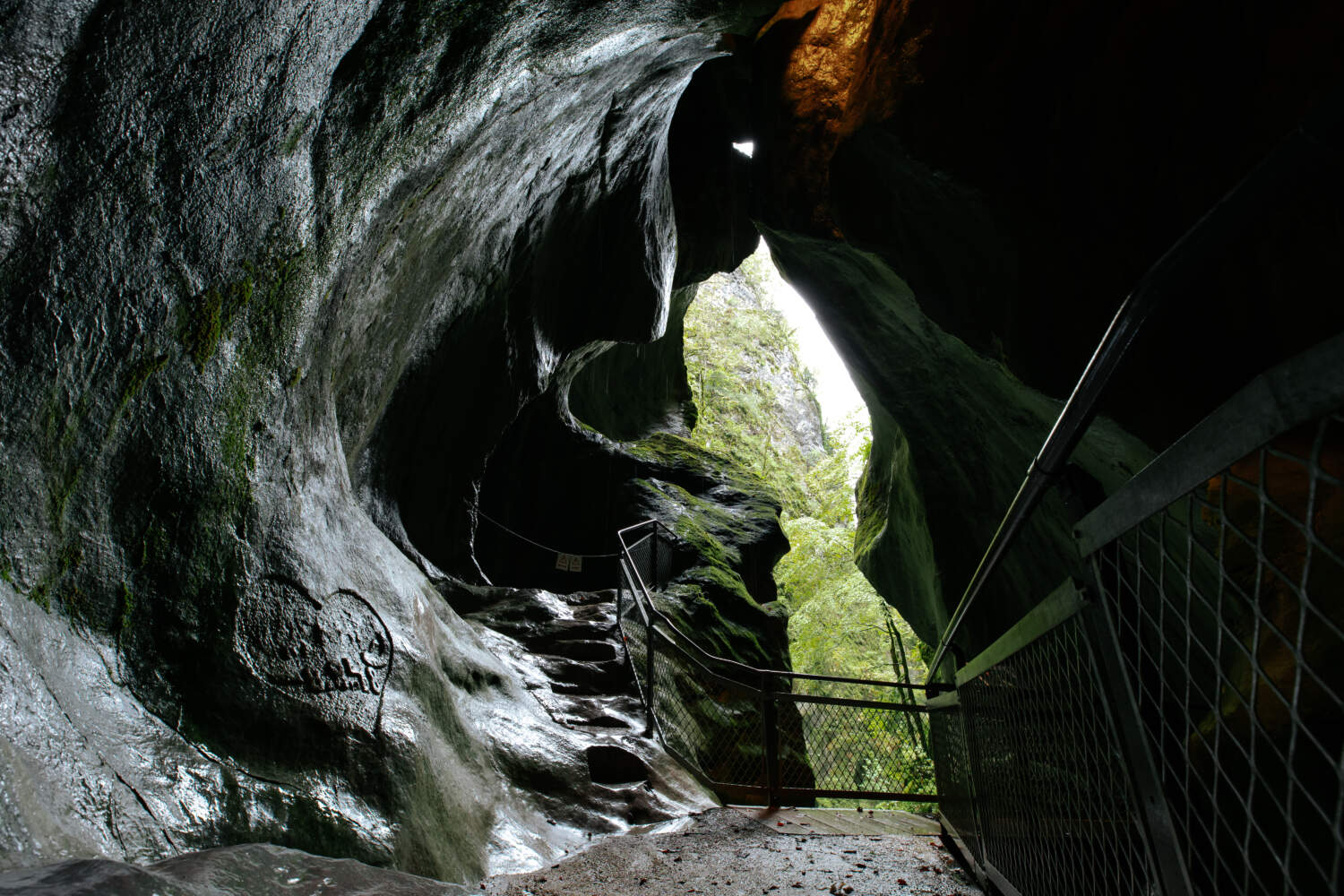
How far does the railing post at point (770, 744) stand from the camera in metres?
6.07

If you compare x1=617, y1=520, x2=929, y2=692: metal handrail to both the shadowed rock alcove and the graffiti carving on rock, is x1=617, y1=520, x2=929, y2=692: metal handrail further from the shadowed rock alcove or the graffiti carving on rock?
the graffiti carving on rock

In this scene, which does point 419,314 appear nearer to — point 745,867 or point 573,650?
point 573,650

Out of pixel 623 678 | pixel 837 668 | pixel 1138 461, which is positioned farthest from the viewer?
pixel 837 668

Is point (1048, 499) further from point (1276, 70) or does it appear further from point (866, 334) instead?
point (1276, 70)

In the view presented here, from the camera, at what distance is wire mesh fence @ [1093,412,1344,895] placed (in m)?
1.13

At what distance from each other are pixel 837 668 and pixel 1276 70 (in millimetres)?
23214

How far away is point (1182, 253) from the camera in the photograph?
1596 mm

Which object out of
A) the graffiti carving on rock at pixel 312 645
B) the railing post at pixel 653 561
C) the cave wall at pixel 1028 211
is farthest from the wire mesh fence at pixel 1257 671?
the railing post at pixel 653 561

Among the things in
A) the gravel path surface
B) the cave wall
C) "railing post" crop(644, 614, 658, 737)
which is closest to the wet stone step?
"railing post" crop(644, 614, 658, 737)

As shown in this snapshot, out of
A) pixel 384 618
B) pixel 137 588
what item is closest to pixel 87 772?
pixel 137 588

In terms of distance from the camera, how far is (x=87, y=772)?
2445mm

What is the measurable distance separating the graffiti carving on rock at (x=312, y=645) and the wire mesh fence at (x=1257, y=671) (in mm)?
3479

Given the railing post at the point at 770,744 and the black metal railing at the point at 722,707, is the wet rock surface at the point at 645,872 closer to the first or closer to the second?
the railing post at the point at 770,744

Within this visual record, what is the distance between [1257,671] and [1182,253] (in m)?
0.90
